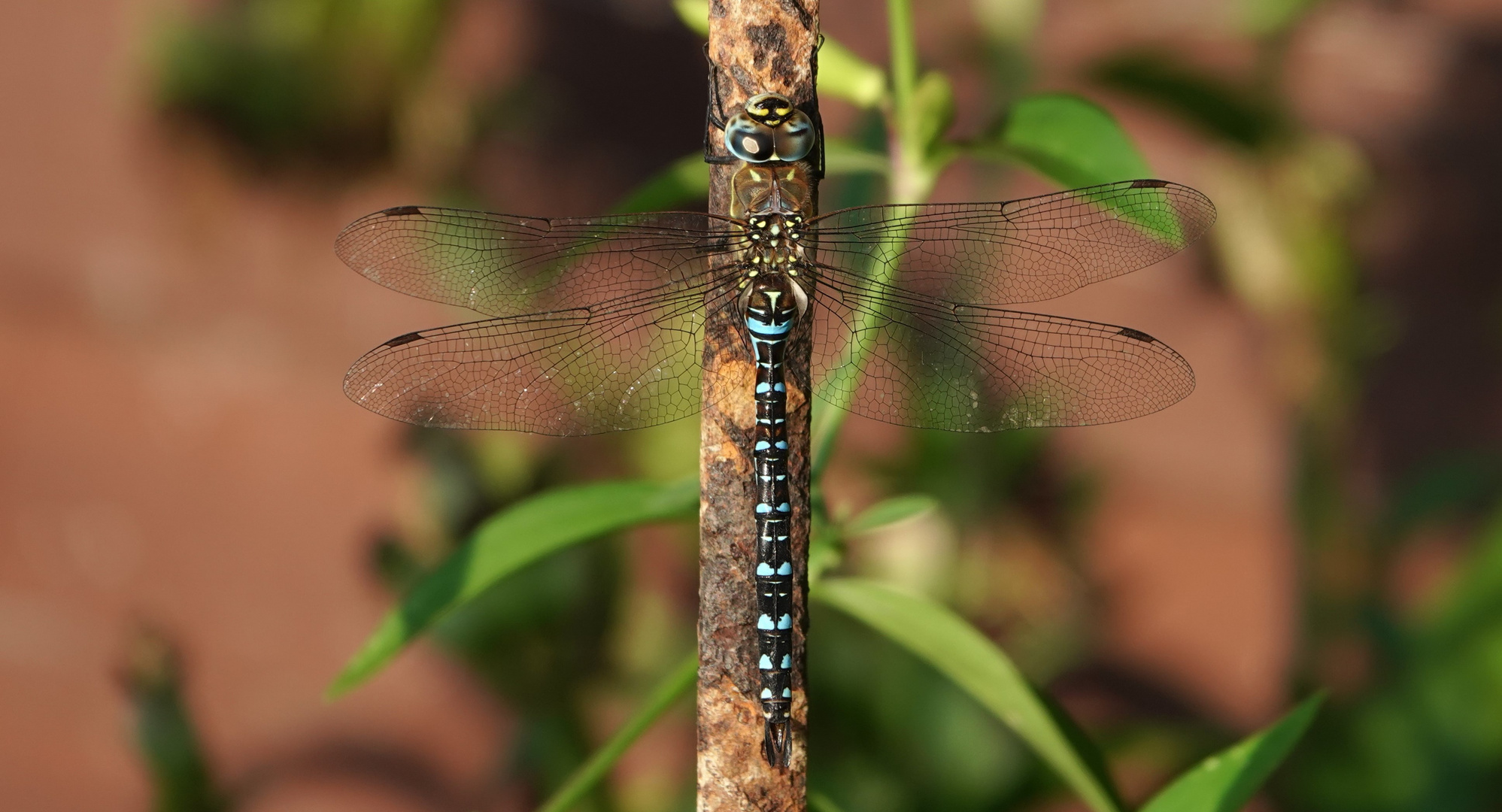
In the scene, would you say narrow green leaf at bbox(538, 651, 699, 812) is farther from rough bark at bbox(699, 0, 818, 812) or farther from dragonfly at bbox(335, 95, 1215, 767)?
dragonfly at bbox(335, 95, 1215, 767)

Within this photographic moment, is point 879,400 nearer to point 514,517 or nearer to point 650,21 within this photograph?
point 514,517

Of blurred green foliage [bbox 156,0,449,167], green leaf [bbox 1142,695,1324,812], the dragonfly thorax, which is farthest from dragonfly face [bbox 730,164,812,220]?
blurred green foliage [bbox 156,0,449,167]

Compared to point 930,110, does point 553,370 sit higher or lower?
lower

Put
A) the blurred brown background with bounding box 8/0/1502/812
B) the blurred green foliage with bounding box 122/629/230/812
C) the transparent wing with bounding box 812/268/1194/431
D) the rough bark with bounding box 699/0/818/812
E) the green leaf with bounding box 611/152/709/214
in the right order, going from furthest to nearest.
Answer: the blurred brown background with bounding box 8/0/1502/812
the blurred green foliage with bounding box 122/629/230/812
the transparent wing with bounding box 812/268/1194/431
the green leaf with bounding box 611/152/709/214
the rough bark with bounding box 699/0/818/812

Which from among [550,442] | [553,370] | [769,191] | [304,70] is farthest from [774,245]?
[304,70]

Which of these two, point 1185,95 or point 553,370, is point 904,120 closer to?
point 553,370

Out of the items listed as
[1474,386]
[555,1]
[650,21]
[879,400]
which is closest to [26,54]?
[555,1]
